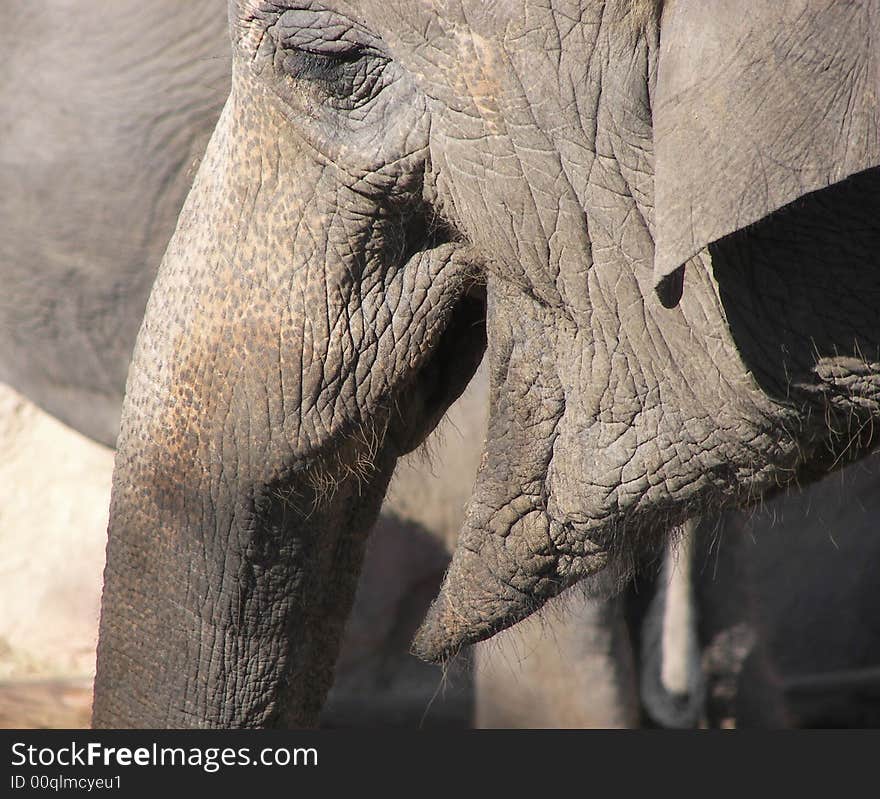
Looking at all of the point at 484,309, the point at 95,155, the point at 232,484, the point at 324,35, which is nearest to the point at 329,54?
the point at 324,35

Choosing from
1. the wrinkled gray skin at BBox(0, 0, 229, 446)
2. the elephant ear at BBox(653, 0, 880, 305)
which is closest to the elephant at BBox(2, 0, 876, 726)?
the elephant ear at BBox(653, 0, 880, 305)

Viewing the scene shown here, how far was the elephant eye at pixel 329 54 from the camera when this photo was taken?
40.3 inches

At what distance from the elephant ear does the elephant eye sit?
22 centimetres

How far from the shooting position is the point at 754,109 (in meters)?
0.87

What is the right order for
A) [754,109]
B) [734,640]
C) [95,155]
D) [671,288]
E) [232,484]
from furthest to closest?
[734,640] → [95,155] → [232,484] → [671,288] → [754,109]

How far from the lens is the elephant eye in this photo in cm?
102

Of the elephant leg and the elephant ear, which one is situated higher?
the elephant leg

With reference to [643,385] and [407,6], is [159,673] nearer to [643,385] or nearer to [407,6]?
[643,385]

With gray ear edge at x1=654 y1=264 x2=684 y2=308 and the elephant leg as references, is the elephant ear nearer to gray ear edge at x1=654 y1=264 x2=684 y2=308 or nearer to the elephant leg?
gray ear edge at x1=654 y1=264 x2=684 y2=308

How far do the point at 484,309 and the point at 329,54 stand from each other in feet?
0.79

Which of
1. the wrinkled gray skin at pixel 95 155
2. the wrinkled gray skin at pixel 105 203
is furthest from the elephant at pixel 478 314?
the wrinkled gray skin at pixel 95 155

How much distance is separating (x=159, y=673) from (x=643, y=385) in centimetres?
48

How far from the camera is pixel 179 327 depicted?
1.12 metres

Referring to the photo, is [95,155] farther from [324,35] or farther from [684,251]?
[684,251]
